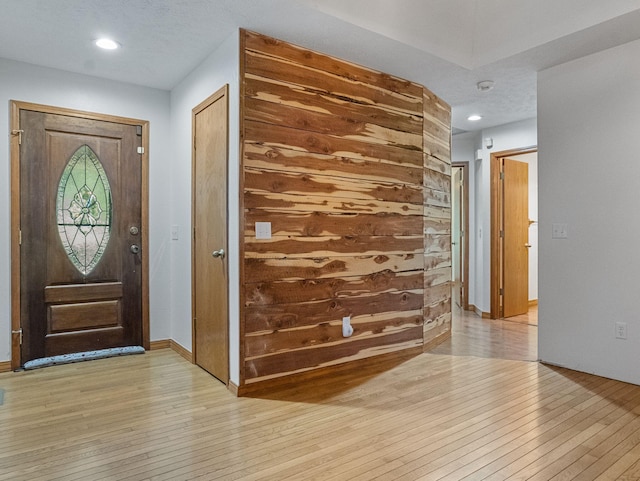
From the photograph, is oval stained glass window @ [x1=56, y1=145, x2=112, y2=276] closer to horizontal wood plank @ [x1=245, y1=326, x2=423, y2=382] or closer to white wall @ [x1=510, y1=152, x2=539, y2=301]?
horizontal wood plank @ [x1=245, y1=326, x2=423, y2=382]

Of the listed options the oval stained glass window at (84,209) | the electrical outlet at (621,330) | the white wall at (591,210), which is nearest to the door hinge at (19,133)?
the oval stained glass window at (84,209)

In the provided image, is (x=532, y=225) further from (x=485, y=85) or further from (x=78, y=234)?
(x=78, y=234)

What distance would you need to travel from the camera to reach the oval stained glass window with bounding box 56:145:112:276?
3648 mm

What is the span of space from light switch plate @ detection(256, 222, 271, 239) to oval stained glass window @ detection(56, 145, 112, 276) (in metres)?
1.77

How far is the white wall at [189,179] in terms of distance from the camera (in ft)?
9.36

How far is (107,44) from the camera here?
312 cm

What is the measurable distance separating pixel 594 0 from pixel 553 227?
163 centimetres

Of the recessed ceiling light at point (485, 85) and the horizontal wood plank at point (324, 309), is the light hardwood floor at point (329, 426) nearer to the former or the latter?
the horizontal wood plank at point (324, 309)

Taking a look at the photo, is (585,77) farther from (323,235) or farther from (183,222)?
(183,222)

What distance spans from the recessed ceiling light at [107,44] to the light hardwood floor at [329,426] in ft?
8.13

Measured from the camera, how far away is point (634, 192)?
303 cm

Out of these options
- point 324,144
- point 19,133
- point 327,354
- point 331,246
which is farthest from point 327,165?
point 19,133

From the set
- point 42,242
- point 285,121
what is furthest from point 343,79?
point 42,242

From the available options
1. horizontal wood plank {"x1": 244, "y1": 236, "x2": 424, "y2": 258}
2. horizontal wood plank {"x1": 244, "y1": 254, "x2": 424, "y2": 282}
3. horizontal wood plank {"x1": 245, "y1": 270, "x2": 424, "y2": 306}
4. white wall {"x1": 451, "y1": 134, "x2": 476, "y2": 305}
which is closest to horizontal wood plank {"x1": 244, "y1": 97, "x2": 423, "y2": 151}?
horizontal wood plank {"x1": 244, "y1": 236, "x2": 424, "y2": 258}
